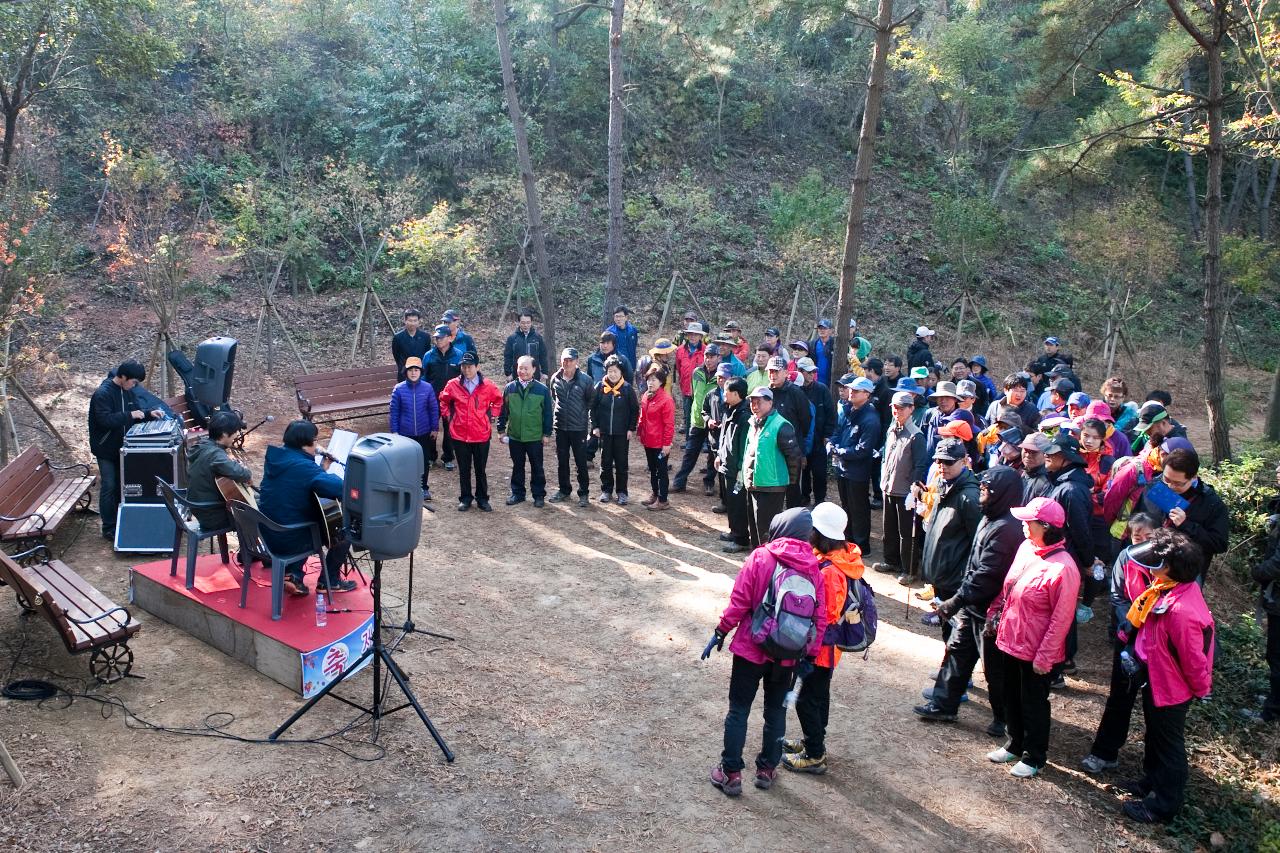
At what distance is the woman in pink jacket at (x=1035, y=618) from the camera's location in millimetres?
5180

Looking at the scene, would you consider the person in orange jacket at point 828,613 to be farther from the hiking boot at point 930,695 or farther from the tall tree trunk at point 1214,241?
the tall tree trunk at point 1214,241

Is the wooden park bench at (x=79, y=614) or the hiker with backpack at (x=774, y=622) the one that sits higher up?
the hiker with backpack at (x=774, y=622)

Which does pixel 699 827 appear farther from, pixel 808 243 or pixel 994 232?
pixel 994 232

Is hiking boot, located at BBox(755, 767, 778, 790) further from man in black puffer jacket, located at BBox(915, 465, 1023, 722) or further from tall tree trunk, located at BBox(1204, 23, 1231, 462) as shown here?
tall tree trunk, located at BBox(1204, 23, 1231, 462)

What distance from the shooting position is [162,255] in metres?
12.3

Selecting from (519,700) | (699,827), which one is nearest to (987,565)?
(699,827)

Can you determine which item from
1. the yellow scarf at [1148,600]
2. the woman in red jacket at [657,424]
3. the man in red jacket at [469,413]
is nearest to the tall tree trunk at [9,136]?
the man in red jacket at [469,413]

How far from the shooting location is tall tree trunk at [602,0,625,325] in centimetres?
1448

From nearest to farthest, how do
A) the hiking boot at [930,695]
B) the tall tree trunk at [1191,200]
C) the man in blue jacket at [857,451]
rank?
1. the hiking boot at [930,695]
2. the man in blue jacket at [857,451]
3. the tall tree trunk at [1191,200]

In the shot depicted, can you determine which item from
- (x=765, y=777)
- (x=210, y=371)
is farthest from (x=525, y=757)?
(x=210, y=371)

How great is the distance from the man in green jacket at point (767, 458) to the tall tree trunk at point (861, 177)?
293cm

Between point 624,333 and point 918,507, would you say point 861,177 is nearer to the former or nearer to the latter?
point 624,333

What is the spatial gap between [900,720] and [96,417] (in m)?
7.57

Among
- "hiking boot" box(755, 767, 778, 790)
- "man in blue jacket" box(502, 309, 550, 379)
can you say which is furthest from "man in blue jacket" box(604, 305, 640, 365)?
"hiking boot" box(755, 767, 778, 790)
